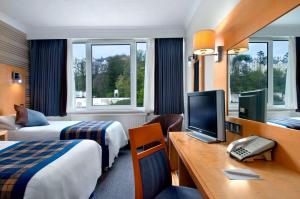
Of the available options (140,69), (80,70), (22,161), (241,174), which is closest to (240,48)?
(241,174)

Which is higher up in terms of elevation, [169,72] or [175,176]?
[169,72]

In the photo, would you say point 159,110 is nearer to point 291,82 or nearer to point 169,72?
point 169,72

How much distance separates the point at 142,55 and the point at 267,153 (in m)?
3.85

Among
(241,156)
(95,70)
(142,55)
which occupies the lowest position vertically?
(241,156)

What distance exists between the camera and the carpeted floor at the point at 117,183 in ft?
7.98

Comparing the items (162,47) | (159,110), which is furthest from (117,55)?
(159,110)

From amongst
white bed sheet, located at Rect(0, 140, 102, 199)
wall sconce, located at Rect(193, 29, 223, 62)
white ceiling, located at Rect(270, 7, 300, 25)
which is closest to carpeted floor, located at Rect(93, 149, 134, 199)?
white bed sheet, located at Rect(0, 140, 102, 199)

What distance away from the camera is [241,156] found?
4.29 ft

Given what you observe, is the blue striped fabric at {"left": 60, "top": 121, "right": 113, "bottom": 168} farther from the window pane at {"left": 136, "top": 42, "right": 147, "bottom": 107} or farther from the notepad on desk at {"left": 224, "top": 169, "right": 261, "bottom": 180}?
the notepad on desk at {"left": 224, "top": 169, "right": 261, "bottom": 180}

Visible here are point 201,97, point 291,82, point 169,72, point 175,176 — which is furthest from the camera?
point 169,72

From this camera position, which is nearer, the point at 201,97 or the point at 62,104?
the point at 201,97

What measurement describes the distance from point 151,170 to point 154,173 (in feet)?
0.12

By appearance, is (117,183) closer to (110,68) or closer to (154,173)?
(154,173)

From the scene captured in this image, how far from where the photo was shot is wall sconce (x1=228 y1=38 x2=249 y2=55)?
1.70 m
